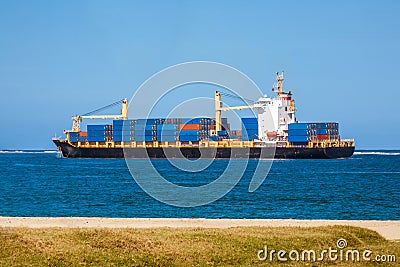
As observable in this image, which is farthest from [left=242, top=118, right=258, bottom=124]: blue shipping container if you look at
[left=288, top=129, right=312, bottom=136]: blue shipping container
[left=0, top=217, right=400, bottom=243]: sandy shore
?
[left=0, top=217, right=400, bottom=243]: sandy shore

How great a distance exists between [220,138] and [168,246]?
8893 cm

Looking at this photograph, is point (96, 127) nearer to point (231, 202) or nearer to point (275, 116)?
point (275, 116)

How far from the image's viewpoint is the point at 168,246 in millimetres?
13172

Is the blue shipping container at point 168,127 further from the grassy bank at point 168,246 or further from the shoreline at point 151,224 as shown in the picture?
the grassy bank at point 168,246

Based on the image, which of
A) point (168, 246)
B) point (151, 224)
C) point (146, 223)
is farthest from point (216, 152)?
point (168, 246)

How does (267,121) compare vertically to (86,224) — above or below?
above

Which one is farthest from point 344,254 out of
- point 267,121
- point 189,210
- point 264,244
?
point 267,121

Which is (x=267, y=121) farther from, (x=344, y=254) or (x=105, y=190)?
(x=344, y=254)

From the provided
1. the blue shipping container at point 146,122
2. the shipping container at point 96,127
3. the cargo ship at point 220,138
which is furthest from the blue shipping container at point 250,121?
the shipping container at point 96,127

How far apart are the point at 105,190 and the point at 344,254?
3072 centimetres

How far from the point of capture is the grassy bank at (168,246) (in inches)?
455

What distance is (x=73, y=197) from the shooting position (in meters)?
37.1

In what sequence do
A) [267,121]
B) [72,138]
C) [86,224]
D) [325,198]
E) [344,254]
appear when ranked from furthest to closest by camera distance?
[72,138], [267,121], [325,198], [86,224], [344,254]

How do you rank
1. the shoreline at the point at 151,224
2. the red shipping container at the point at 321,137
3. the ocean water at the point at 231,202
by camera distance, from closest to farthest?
the shoreline at the point at 151,224, the ocean water at the point at 231,202, the red shipping container at the point at 321,137
